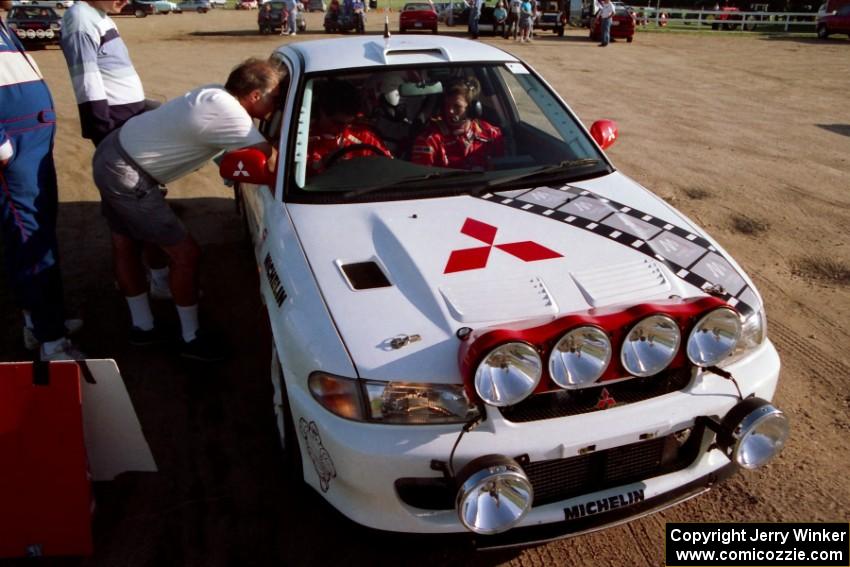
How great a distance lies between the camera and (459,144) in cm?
365

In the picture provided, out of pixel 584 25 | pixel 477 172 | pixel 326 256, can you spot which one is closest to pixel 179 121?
pixel 326 256

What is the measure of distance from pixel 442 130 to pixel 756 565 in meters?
2.46

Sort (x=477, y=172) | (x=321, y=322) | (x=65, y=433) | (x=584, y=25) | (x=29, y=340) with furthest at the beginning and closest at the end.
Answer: (x=584, y=25), (x=29, y=340), (x=477, y=172), (x=65, y=433), (x=321, y=322)

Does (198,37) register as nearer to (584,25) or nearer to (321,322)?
(584,25)

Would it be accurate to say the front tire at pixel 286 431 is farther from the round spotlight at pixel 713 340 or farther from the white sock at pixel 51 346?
the white sock at pixel 51 346

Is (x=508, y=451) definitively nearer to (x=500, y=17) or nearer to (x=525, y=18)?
(x=525, y=18)

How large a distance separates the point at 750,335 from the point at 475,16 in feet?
81.0

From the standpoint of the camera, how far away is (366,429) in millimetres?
2176

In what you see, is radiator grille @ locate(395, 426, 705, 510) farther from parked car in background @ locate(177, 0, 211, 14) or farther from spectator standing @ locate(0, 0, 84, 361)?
parked car in background @ locate(177, 0, 211, 14)

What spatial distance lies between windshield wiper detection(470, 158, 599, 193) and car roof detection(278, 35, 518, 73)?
781 mm

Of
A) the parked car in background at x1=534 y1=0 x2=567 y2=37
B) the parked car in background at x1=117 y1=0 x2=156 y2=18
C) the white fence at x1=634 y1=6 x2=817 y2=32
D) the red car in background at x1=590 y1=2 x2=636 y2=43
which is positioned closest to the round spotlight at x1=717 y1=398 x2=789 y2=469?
the red car in background at x1=590 y1=2 x2=636 y2=43

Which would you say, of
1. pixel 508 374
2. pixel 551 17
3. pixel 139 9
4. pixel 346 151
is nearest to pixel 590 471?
pixel 508 374

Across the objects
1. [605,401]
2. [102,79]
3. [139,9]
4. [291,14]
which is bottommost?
[605,401]

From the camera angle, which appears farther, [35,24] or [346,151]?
[35,24]
